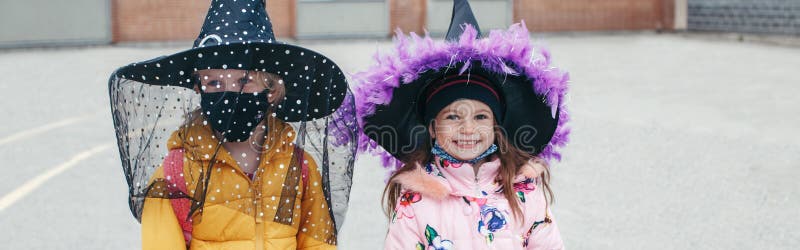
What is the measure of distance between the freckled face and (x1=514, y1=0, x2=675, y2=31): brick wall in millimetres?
21846

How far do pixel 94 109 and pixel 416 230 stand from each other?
951 cm

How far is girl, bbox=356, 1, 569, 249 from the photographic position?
143 inches

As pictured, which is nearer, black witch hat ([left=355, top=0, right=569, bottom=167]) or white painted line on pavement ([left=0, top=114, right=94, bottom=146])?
black witch hat ([left=355, top=0, right=569, bottom=167])

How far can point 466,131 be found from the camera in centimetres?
365

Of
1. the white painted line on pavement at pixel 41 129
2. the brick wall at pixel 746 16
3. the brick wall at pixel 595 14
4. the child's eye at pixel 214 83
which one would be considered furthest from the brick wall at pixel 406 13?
the child's eye at pixel 214 83

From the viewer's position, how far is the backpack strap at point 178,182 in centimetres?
350

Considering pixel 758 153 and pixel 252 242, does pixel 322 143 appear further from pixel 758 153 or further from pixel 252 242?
pixel 758 153

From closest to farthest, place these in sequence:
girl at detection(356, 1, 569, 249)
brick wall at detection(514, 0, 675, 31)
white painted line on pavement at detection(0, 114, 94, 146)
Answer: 1. girl at detection(356, 1, 569, 249)
2. white painted line on pavement at detection(0, 114, 94, 146)
3. brick wall at detection(514, 0, 675, 31)

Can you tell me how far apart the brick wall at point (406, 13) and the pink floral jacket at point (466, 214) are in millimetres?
21011

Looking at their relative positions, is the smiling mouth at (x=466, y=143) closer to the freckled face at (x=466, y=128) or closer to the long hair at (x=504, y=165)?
the freckled face at (x=466, y=128)

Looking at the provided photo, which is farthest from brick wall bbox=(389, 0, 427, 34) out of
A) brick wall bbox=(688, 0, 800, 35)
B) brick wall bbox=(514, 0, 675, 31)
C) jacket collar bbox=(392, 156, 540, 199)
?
jacket collar bbox=(392, 156, 540, 199)

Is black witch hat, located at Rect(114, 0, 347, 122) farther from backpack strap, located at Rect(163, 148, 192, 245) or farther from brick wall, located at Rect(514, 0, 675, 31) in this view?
brick wall, located at Rect(514, 0, 675, 31)

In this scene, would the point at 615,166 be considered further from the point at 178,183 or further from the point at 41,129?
the point at 178,183

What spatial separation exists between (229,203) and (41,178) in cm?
549
